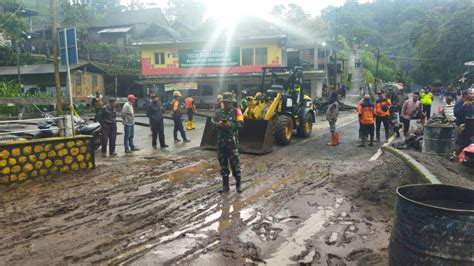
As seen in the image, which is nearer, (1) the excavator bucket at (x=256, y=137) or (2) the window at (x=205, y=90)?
(1) the excavator bucket at (x=256, y=137)

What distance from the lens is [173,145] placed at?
37.3ft

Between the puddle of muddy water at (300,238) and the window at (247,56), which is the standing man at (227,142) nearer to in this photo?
the puddle of muddy water at (300,238)

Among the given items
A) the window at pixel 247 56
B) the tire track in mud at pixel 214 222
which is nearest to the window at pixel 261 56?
the window at pixel 247 56

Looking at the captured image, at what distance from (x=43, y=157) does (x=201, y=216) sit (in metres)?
3.90

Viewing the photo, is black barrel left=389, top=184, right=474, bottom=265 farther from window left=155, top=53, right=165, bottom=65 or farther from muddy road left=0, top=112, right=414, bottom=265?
window left=155, top=53, right=165, bottom=65

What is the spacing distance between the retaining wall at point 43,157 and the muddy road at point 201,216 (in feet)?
0.91

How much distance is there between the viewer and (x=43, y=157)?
7.10m

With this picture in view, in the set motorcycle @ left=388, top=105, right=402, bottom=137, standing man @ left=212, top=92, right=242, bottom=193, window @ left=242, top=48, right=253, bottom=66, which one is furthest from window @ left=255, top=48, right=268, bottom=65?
standing man @ left=212, top=92, right=242, bottom=193

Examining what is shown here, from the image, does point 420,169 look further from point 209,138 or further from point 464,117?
point 209,138

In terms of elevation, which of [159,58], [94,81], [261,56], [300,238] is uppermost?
[159,58]

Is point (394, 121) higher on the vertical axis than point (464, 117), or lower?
lower

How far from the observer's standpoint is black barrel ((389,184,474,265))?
8.57ft

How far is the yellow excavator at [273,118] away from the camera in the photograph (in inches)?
378

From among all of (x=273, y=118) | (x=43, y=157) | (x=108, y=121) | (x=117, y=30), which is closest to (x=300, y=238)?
(x=43, y=157)
